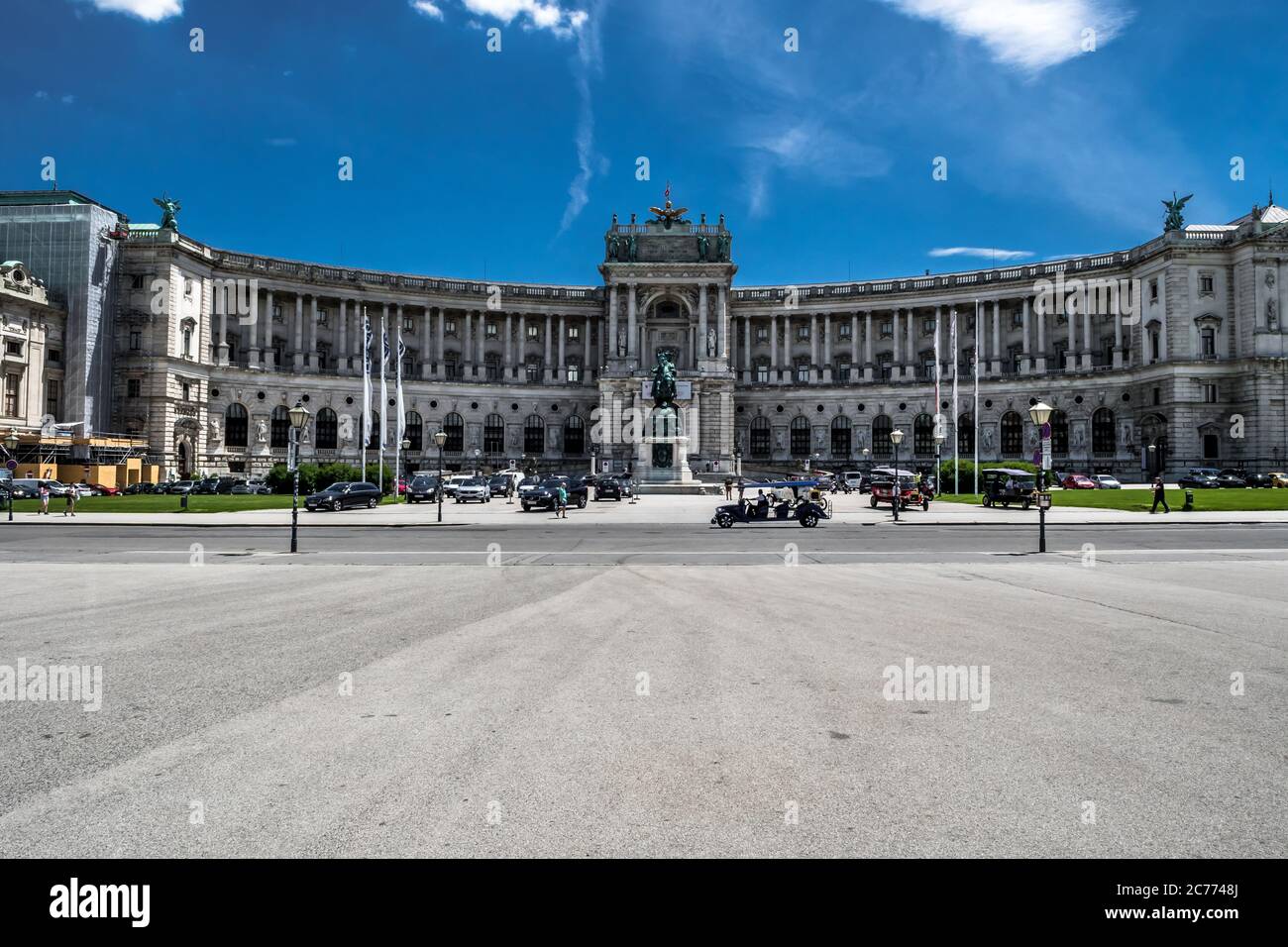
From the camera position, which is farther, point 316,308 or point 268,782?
point 316,308

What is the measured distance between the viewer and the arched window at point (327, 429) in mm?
90750

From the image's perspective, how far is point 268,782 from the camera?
16.5 ft

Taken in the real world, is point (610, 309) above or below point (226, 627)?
above

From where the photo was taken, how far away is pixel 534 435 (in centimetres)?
10088

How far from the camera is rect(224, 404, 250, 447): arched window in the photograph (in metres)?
85.1

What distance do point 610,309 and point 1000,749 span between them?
314 feet

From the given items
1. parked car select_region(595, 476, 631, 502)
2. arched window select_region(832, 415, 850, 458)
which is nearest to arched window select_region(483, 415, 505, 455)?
arched window select_region(832, 415, 850, 458)

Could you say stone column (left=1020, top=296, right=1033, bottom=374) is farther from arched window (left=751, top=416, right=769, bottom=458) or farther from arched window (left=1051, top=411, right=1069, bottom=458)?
arched window (left=751, top=416, right=769, bottom=458)

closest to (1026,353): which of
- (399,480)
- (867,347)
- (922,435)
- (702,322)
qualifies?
(922,435)

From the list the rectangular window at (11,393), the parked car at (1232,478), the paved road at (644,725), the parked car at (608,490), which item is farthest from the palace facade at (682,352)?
the paved road at (644,725)

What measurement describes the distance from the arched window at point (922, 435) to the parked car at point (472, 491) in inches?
2397

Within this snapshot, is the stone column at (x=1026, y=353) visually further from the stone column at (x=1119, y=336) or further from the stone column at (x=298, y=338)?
the stone column at (x=298, y=338)
